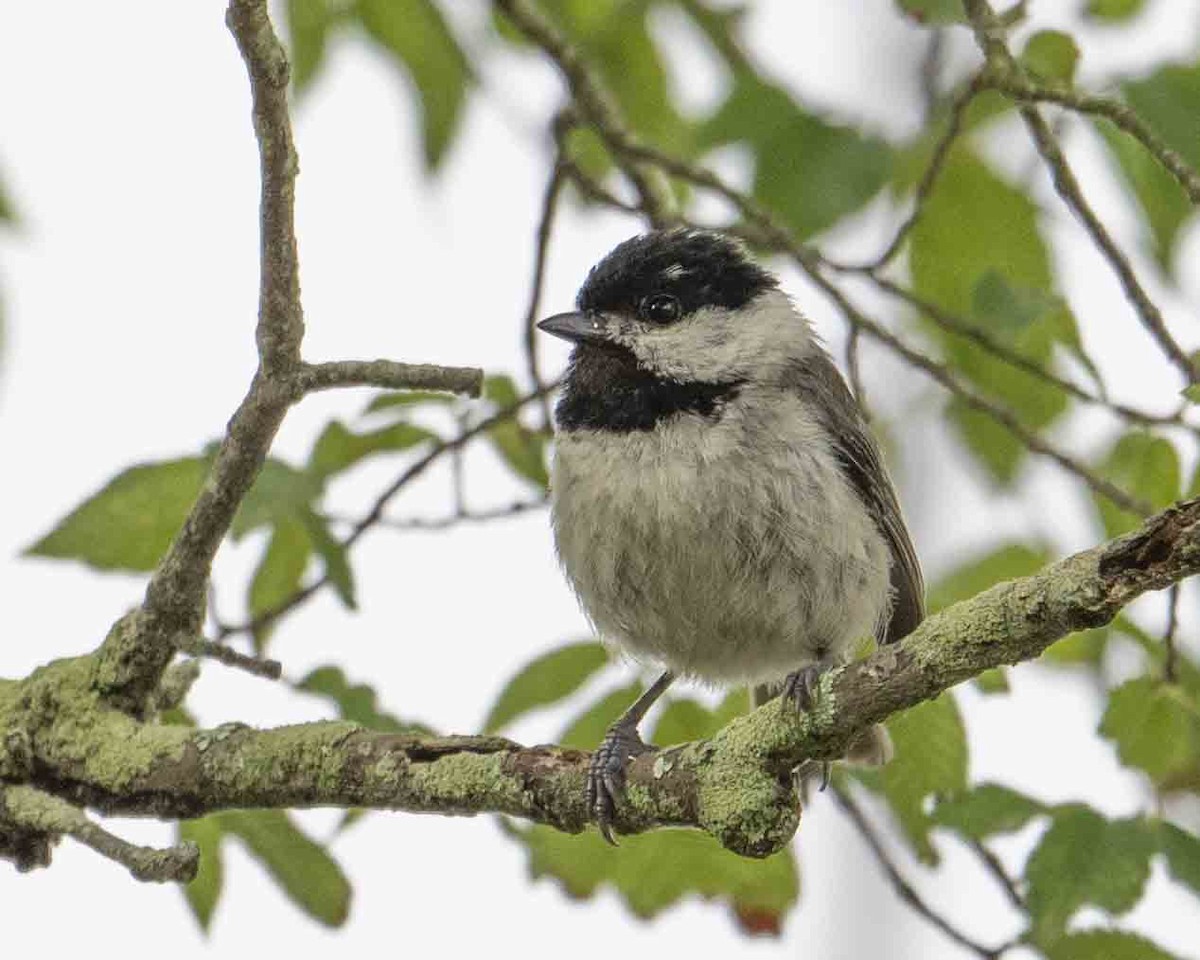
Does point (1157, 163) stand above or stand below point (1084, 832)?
above

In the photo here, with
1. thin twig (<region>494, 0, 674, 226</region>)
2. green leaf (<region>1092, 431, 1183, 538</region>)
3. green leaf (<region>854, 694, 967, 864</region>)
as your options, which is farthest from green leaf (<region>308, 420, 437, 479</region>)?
green leaf (<region>1092, 431, 1183, 538</region>)

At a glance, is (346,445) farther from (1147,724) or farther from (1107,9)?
(1107,9)

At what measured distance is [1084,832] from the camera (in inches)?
122

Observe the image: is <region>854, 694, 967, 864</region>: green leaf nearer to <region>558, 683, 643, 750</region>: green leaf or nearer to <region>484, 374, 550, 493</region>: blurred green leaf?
<region>558, 683, 643, 750</region>: green leaf

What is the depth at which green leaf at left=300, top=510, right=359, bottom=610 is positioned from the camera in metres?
3.30

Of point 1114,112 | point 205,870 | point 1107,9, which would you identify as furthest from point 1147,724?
point 205,870

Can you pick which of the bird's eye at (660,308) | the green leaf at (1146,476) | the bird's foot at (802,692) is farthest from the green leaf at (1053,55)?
the bird's foot at (802,692)

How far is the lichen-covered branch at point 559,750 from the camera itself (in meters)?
2.23

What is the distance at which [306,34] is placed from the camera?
13.8ft

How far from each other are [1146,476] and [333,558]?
174cm

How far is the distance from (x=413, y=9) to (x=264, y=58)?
5.88 ft

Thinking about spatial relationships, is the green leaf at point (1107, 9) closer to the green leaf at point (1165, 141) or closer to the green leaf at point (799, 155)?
the green leaf at point (1165, 141)

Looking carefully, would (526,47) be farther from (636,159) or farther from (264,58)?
(264,58)

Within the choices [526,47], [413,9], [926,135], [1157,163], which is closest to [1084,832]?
[1157,163]
